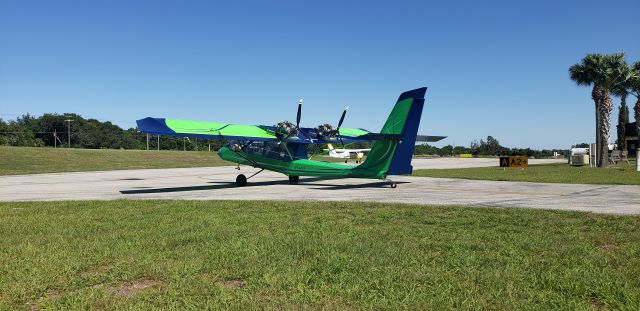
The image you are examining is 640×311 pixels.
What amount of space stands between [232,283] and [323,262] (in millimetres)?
1389

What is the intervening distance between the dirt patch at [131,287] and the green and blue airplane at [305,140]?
52.8ft

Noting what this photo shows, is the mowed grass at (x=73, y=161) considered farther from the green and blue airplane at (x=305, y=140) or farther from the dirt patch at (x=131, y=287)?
the dirt patch at (x=131, y=287)

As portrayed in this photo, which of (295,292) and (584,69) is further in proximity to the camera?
(584,69)

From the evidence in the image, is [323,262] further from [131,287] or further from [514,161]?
[514,161]

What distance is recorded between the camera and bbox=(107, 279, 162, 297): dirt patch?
212 inches

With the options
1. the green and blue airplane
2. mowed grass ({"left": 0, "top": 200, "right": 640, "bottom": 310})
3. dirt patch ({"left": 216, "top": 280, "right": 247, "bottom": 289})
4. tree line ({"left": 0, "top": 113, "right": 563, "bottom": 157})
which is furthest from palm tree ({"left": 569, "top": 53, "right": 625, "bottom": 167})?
tree line ({"left": 0, "top": 113, "right": 563, "bottom": 157})

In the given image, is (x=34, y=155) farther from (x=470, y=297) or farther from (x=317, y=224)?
(x=470, y=297)

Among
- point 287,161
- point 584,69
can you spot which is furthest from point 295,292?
point 584,69

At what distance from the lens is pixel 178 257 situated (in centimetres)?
701

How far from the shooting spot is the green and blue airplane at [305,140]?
20.9 meters

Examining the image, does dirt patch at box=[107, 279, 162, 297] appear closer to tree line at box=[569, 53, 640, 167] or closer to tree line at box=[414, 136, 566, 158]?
tree line at box=[569, 53, 640, 167]

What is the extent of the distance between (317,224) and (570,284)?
548cm

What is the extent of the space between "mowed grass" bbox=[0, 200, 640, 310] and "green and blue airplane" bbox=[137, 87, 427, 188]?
32.9 ft

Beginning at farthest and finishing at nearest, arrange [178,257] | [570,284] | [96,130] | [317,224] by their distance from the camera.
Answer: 1. [96,130]
2. [317,224]
3. [178,257]
4. [570,284]
